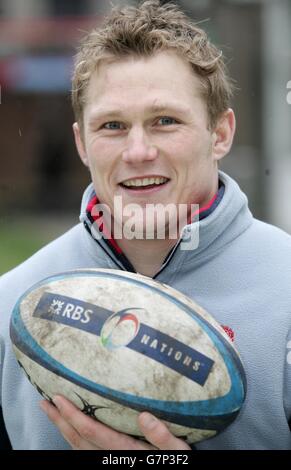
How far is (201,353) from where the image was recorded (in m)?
2.62

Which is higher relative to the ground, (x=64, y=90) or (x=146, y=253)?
(x=64, y=90)

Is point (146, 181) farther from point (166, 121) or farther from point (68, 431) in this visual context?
point (68, 431)

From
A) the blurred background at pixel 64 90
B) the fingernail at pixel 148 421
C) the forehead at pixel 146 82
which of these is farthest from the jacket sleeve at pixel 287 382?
the blurred background at pixel 64 90

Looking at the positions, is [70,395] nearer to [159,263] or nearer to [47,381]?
[47,381]

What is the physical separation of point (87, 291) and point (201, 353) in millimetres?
360

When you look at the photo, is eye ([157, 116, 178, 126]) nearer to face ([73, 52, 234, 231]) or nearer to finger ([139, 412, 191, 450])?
face ([73, 52, 234, 231])

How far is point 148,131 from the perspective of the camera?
2.93 metres

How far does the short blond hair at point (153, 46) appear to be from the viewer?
2.98 metres

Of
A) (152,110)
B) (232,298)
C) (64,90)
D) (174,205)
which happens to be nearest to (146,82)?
(152,110)
